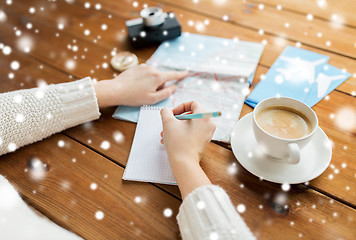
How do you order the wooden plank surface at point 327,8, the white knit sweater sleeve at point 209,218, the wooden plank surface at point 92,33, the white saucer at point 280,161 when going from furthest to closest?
1. the wooden plank surface at point 327,8
2. the wooden plank surface at point 92,33
3. the white saucer at point 280,161
4. the white knit sweater sleeve at point 209,218

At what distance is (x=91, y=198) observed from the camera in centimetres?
67

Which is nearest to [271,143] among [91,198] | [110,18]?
[91,198]

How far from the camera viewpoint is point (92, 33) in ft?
3.68

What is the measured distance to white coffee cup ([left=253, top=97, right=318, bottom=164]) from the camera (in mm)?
613

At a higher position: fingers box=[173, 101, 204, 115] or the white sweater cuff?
fingers box=[173, 101, 204, 115]

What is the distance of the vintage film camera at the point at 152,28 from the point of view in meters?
1.05

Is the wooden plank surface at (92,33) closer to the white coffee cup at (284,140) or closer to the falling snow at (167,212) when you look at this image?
the white coffee cup at (284,140)

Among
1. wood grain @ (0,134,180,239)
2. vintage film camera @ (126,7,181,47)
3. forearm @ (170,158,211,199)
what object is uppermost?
vintage film camera @ (126,7,181,47)

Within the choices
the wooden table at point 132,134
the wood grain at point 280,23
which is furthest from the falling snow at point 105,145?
the wood grain at point 280,23

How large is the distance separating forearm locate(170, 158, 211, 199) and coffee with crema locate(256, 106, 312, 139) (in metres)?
0.18

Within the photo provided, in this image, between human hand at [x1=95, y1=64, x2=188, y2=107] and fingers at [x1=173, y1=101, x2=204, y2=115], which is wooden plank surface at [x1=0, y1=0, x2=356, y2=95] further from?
fingers at [x1=173, y1=101, x2=204, y2=115]

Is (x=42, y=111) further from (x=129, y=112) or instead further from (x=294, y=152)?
(x=294, y=152)

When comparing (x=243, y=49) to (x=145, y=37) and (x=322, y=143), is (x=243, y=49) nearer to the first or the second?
(x=145, y=37)

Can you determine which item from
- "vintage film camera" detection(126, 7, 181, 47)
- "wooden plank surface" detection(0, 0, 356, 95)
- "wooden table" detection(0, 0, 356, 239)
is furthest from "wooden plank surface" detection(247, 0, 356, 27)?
"vintage film camera" detection(126, 7, 181, 47)
